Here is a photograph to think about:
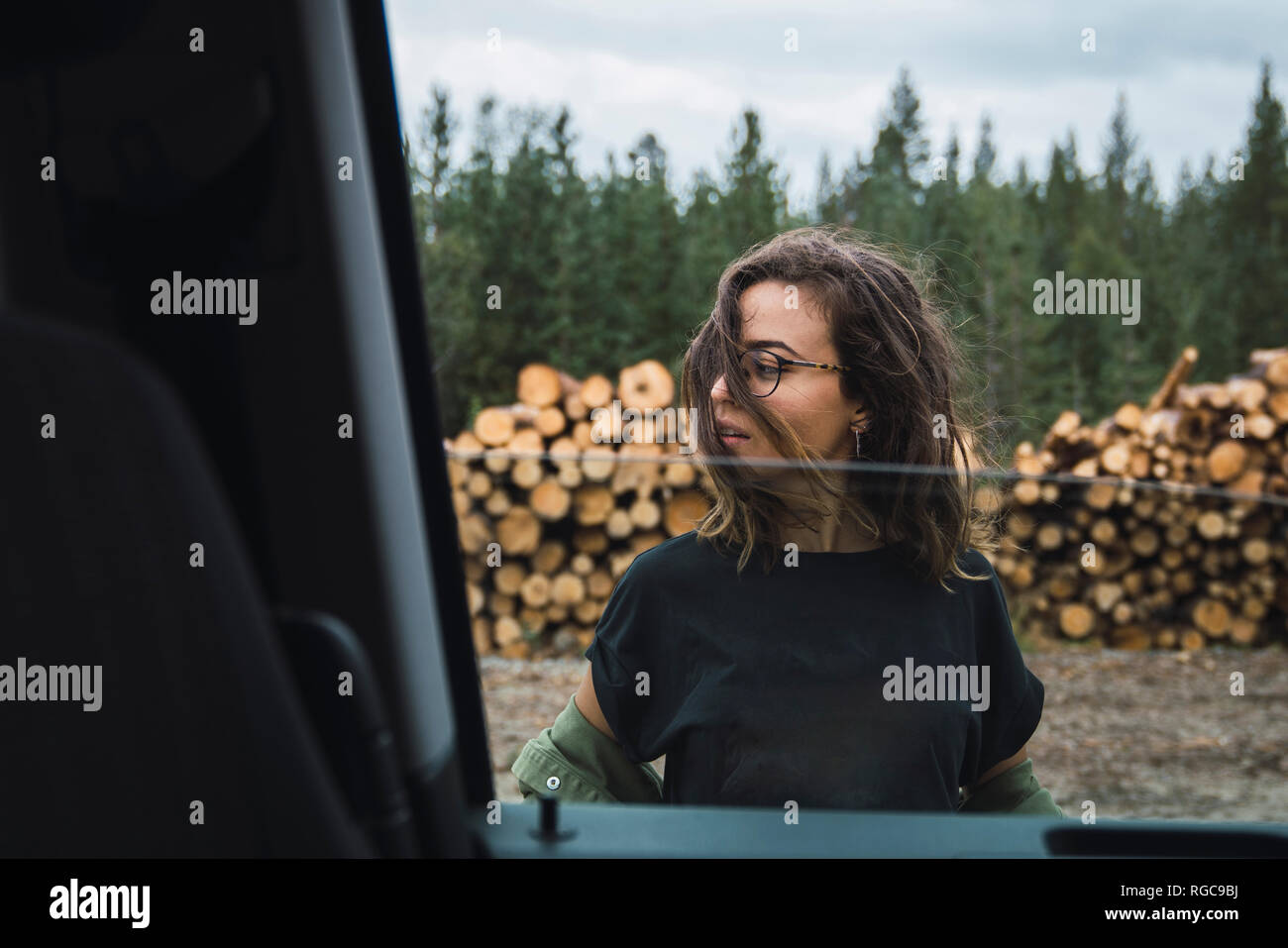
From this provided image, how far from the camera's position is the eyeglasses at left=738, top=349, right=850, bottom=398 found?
0.87 m

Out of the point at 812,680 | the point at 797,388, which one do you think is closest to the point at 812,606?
the point at 812,680

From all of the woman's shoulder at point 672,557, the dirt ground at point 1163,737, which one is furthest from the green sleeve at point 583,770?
the dirt ground at point 1163,737

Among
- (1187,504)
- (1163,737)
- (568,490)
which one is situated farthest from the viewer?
(1187,504)

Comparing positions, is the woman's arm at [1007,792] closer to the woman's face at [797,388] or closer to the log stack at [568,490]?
the woman's face at [797,388]

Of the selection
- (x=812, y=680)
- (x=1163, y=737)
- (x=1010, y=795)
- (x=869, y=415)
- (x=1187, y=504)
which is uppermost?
(x=869, y=415)

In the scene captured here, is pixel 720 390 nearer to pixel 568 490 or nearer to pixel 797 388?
pixel 797 388

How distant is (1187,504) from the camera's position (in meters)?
3.67

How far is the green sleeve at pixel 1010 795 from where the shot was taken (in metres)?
0.85

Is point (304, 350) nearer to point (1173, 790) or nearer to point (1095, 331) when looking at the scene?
point (1173, 790)

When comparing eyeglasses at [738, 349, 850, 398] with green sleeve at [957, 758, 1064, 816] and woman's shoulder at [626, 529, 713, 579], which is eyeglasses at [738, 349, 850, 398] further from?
green sleeve at [957, 758, 1064, 816]

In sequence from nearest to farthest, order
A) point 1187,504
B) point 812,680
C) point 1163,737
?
point 812,680
point 1163,737
point 1187,504

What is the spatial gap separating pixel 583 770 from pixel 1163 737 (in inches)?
90.9

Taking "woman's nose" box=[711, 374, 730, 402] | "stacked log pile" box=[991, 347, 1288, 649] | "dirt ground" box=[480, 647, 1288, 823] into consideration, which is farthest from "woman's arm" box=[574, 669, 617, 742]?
"stacked log pile" box=[991, 347, 1288, 649]

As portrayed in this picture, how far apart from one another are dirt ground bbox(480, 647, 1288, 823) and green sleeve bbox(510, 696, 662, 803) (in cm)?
145
